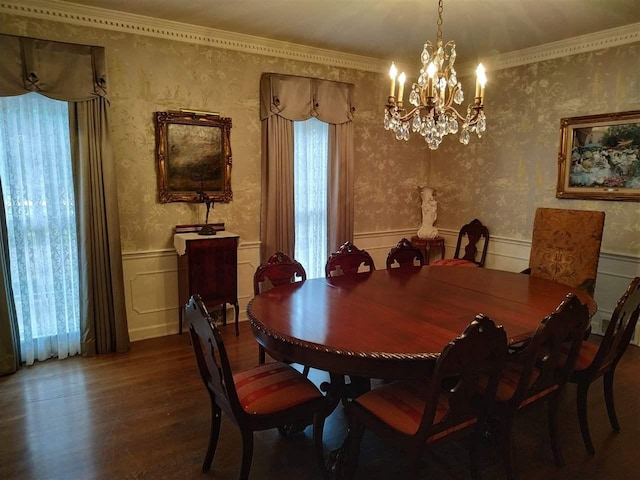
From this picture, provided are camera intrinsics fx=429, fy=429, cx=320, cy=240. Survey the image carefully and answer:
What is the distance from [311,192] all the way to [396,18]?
5.93ft

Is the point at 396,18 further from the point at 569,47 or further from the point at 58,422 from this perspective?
the point at 58,422

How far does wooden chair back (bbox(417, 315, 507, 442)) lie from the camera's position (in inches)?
60.7

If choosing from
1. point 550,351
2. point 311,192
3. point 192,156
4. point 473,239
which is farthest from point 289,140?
point 550,351

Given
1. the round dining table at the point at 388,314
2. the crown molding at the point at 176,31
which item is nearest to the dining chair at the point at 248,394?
the round dining table at the point at 388,314

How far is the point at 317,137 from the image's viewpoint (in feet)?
14.6

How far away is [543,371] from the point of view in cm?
192

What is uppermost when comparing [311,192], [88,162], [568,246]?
[88,162]

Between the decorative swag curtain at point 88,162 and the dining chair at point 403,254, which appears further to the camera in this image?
the dining chair at point 403,254

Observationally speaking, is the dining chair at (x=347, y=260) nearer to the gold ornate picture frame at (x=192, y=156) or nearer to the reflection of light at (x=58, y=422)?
the gold ornate picture frame at (x=192, y=156)

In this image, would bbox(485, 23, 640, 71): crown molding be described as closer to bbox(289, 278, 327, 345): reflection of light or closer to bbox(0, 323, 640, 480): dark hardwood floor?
bbox(0, 323, 640, 480): dark hardwood floor

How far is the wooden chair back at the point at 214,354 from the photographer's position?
173 cm

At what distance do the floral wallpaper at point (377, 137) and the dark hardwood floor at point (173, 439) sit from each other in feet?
4.13

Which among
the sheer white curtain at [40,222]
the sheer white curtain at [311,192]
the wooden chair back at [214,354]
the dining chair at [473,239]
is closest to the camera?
the wooden chair back at [214,354]

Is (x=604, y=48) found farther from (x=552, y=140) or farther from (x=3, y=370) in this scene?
(x=3, y=370)
